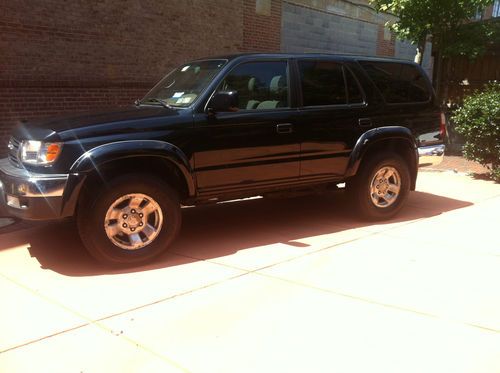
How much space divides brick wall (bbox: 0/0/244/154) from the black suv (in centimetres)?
455

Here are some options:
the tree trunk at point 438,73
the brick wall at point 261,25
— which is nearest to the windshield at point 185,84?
the brick wall at point 261,25

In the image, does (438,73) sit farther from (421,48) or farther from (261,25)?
(261,25)

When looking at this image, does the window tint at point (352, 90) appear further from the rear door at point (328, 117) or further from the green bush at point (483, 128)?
the green bush at point (483, 128)

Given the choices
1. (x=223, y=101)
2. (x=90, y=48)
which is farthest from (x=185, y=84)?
(x=90, y=48)

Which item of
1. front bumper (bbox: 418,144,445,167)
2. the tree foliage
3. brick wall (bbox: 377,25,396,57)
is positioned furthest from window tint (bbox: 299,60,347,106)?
brick wall (bbox: 377,25,396,57)

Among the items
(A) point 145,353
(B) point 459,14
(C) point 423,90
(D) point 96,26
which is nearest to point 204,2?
(D) point 96,26

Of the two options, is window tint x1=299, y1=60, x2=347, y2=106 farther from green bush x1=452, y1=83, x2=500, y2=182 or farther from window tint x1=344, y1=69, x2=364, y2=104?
green bush x1=452, y1=83, x2=500, y2=182

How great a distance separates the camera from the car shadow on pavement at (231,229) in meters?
4.83

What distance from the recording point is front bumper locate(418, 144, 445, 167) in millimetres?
6547

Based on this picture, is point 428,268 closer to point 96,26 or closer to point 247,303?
point 247,303

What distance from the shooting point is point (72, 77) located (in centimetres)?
971

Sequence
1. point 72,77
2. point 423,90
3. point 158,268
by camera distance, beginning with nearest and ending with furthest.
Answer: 1. point 158,268
2. point 423,90
3. point 72,77

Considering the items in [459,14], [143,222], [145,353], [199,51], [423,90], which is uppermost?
[459,14]

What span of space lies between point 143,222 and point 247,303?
4.46 ft
